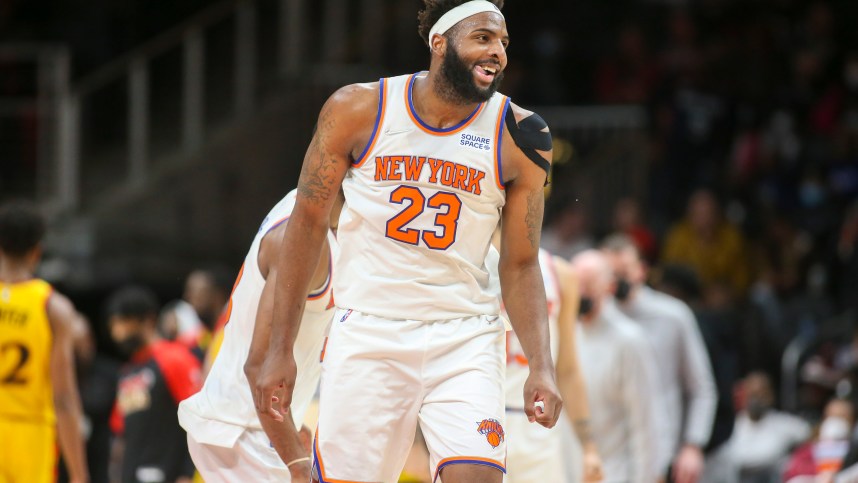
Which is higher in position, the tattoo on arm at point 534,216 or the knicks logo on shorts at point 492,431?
the tattoo on arm at point 534,216

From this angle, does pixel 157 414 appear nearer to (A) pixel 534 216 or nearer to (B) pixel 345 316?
(B) pixel 345 316

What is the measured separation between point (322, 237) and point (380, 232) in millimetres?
285

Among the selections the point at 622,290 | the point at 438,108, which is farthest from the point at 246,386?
the point at 622,290

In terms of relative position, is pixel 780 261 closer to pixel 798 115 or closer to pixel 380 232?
pixel 798 115

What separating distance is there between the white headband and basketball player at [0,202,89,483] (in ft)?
9.99

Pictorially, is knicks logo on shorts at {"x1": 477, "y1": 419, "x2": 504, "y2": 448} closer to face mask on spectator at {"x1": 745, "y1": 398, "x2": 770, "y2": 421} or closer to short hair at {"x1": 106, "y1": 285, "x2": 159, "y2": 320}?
short hair at {"x1": 106, "y1": 285, "x2": 159, "y2": 320}

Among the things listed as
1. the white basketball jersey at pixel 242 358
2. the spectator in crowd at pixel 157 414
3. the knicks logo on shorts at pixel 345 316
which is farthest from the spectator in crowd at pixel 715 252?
the knicks logo on shorts at pixel 345 316

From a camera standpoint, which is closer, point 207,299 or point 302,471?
point 302,471

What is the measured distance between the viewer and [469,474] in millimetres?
5254

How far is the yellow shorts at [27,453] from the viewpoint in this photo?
757cm

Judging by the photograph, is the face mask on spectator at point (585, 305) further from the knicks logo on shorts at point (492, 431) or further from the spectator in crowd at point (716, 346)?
the knicks logo on shorts at point (492, 431)

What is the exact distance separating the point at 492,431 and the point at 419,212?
0.91m

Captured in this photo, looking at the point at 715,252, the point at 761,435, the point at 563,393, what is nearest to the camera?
the point at 563,393

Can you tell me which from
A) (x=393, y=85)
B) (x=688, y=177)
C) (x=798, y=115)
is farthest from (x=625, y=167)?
(x=393, y=85)
